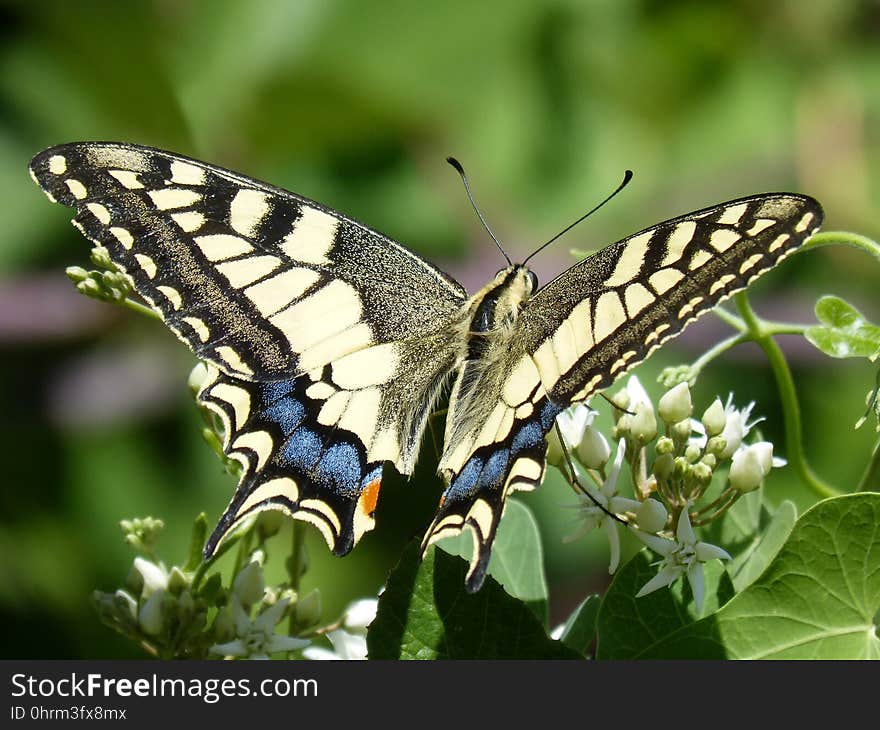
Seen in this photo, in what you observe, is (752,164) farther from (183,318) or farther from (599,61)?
(183,318)

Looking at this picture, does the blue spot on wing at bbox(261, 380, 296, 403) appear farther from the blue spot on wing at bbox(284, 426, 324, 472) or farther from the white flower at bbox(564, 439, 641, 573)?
the white flower at bbox(564, 439, 641, 573)

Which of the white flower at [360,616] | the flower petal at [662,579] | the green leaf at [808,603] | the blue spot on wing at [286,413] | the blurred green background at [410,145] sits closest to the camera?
the green leaf at [808,603]

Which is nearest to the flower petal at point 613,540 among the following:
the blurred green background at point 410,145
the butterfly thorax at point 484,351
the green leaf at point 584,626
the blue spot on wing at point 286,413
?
the green leaf at point 584,626

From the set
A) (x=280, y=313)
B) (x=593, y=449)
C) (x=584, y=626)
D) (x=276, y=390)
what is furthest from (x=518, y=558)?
(x=280, y=313)

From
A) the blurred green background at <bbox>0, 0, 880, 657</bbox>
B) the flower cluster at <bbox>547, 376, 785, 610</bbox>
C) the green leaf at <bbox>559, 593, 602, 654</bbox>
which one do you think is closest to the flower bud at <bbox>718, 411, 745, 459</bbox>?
the flower cluster at <bbox>547, 376, 785, 610</bbox>

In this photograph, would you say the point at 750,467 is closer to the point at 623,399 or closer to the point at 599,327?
the point at 623,399

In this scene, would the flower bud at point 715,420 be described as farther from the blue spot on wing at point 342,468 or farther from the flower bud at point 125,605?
the flower bud at point 125,605

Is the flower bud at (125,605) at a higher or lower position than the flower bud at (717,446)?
lower
